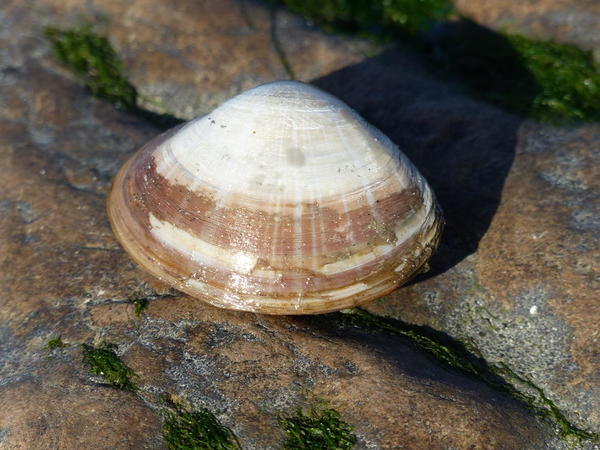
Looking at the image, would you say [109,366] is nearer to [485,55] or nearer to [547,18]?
[485,55]

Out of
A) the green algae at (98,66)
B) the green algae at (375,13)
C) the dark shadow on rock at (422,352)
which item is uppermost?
the green algae at (375,13)

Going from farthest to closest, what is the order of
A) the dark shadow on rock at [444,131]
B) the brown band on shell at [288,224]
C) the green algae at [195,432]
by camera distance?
the dark shadow on rock at [444,131] → the brown band on shell at [288,224] → the green algae at [195,432]

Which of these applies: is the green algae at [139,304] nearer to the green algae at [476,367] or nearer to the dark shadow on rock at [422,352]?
the dark shadow on rock at [422,352]

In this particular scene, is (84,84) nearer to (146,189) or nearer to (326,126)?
(146,189)

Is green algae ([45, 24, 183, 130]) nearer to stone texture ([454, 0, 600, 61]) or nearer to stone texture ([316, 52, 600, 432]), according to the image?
stone texture ([316, 52, 600, 432])

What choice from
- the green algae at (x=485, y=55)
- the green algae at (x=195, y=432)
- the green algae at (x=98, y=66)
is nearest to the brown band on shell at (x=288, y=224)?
the green algae at (x=195, y=432)

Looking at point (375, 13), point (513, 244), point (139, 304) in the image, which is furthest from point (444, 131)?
point (139, 304)

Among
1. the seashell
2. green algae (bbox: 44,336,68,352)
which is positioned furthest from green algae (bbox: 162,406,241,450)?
green algae (bbox: 44,336,68,352)

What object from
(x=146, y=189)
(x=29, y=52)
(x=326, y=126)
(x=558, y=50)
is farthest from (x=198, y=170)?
(x=558, y=50)
